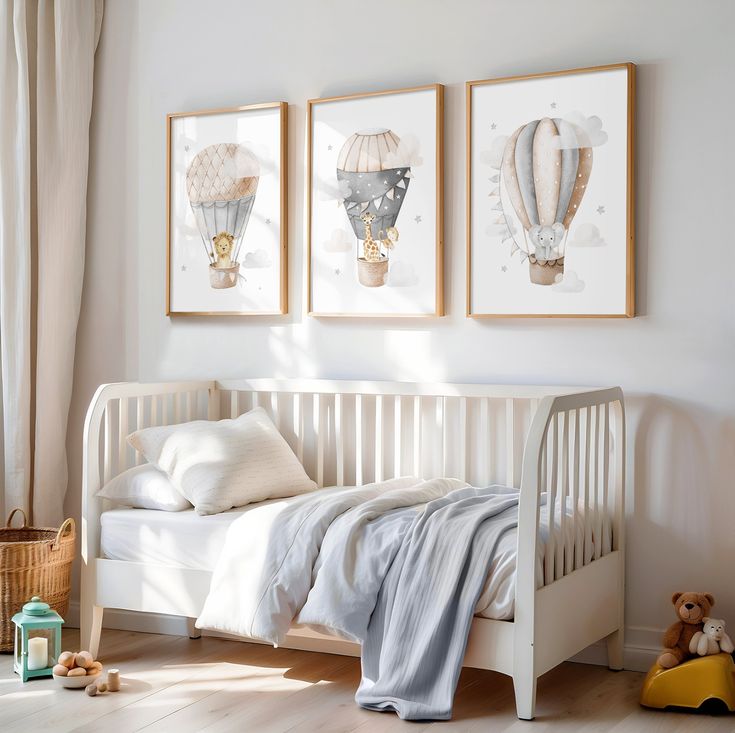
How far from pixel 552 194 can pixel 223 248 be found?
1101 mm

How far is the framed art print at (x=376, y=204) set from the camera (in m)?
3.14

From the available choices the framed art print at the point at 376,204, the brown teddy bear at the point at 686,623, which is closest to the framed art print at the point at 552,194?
the framed art print at the point at 376,204

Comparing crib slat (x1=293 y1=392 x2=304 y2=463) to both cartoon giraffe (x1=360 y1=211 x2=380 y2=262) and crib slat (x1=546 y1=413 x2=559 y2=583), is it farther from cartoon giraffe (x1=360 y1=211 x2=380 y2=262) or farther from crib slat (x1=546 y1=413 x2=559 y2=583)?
crib slat (x1=546 y1=413 x2=559 y2=583)

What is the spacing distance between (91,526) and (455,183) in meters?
1.46

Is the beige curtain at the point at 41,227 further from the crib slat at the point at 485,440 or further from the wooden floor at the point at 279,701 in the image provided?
the crib slat at the point at 485,440

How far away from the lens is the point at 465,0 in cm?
311

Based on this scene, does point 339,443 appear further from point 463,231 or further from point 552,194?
point 552,194

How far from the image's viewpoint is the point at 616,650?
287 cm

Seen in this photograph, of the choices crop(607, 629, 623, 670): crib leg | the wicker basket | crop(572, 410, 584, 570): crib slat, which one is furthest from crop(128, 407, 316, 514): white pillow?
crop(607, 629, 623, 670): crib leg

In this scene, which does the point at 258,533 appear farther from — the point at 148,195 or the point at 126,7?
the point at 126,7

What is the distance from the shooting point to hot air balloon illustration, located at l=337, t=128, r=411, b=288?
10.5ft

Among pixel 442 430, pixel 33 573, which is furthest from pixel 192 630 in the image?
pixel 442 430

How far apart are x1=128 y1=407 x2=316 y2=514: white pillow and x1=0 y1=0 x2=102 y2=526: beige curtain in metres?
0.56

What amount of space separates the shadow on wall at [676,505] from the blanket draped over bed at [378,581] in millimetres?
437
